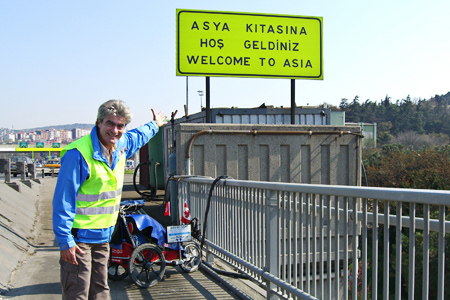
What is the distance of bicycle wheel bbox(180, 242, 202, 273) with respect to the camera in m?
5.67

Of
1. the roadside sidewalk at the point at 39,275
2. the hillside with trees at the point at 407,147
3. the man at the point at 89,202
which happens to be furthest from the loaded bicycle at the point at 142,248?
the hillside with trees at the point at 407,147

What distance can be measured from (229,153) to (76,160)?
5877 mm

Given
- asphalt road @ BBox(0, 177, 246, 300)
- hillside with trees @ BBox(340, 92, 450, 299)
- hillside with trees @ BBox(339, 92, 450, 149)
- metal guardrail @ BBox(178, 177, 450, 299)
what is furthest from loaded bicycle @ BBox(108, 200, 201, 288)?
hillside with trees @ BBox(339, 92, 450, 149)

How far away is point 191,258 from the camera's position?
5.71 m

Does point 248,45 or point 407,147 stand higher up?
point 248,45

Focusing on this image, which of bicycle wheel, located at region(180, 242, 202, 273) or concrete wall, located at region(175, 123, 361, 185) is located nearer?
bicycle wheel, located at region(180, 242, 202, 273)

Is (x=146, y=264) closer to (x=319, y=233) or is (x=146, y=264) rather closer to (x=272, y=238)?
(x=272, y=238)

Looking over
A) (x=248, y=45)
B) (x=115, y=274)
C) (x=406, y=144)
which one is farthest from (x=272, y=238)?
(x=406, y=144)

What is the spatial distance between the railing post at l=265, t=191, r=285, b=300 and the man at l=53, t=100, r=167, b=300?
1.51 metres

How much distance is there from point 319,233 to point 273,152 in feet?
18.5

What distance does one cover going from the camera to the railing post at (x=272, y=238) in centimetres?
426

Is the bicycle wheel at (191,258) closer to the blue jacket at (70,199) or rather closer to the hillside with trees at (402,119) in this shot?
the blue jacket at (70,199)

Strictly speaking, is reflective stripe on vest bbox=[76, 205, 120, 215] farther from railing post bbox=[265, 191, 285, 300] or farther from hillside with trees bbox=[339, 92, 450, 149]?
hillside with trees bbox=[339, 92, 450, 149]

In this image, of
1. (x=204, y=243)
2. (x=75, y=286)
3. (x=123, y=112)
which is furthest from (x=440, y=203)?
(x=204, y=243)
